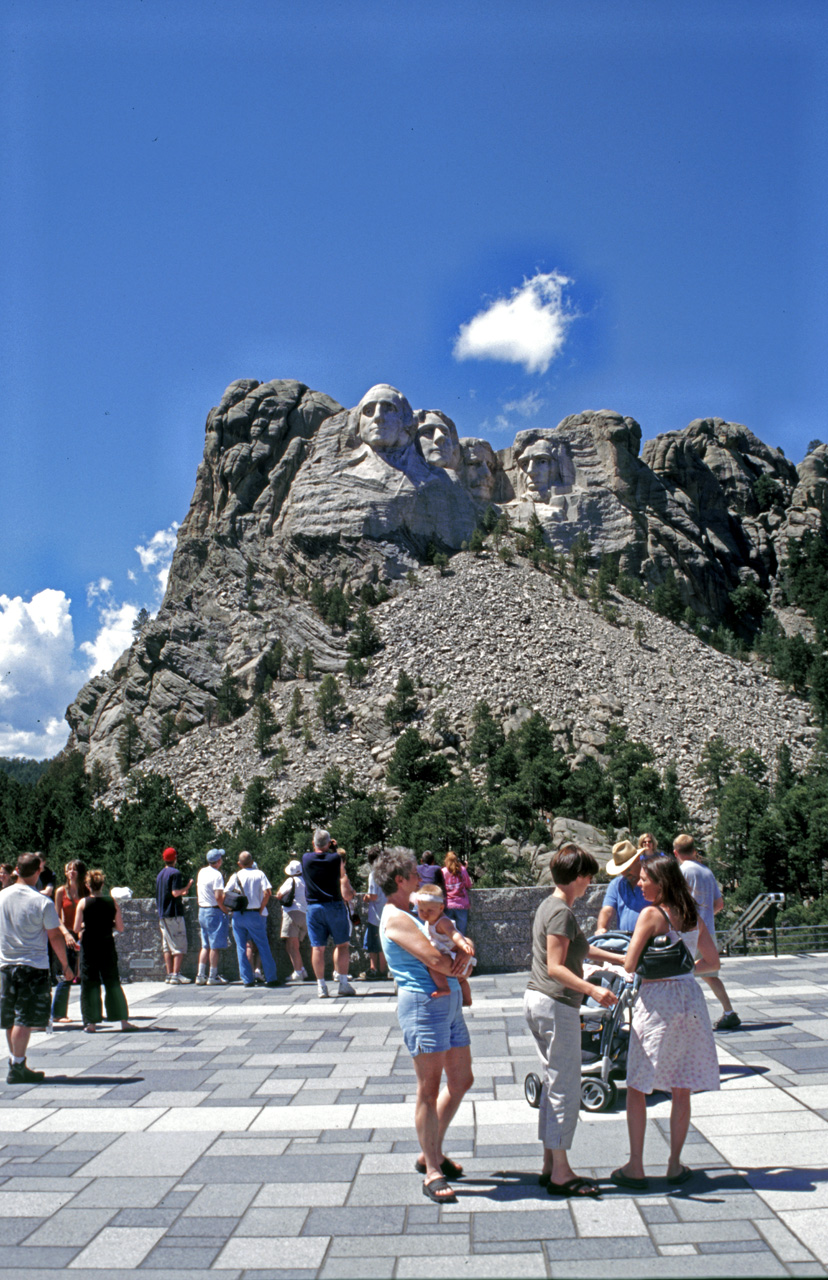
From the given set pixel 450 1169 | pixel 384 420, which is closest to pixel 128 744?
pixel 384 420

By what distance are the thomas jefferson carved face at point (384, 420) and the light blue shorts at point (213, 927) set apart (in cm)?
6830

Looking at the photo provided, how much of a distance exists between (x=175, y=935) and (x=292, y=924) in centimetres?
144

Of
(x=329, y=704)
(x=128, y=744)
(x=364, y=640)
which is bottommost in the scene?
(x=128, y=744)

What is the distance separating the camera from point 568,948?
457 centimetres

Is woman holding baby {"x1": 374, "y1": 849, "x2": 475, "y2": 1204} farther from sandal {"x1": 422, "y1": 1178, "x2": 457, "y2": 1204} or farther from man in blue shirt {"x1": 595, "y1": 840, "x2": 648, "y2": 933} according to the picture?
man in blue shirt {"x1": 595, "y1": 840, "x2": 648, "y2": 933}

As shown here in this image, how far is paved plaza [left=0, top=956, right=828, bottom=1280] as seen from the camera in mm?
3902

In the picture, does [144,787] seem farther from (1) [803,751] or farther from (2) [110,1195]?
(2) [110,1195]

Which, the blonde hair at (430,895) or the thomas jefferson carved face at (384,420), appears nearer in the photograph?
the blonde hair at (430,895)

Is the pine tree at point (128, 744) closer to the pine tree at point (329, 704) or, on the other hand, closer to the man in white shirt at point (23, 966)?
the pine tree at point (329, 704)

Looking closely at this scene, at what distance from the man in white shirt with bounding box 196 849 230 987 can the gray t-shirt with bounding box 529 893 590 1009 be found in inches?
283

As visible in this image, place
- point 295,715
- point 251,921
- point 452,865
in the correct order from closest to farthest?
point 452,865
point 251,921
point 295,715

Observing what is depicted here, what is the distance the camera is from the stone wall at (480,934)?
471 inches

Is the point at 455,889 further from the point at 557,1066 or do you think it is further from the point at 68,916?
the point at 557,1066

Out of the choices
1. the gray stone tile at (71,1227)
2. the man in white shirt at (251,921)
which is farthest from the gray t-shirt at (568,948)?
the man in white shirt at (251,921)
